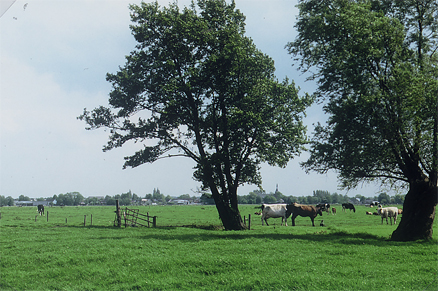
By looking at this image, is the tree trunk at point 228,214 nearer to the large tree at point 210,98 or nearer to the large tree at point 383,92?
the large tree at point 210,98

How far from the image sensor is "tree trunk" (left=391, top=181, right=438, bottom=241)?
21.7 meters

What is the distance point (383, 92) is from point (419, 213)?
7565 mm

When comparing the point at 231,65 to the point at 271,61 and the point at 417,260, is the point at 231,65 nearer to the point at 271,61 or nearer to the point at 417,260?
the point at 271,61

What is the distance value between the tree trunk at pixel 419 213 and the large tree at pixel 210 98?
41.4ft

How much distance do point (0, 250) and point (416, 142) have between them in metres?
23.3

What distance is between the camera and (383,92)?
21125 millimetres

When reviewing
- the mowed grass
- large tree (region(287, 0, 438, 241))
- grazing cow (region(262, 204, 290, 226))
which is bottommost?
the mowed grass

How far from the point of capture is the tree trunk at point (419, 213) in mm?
21672

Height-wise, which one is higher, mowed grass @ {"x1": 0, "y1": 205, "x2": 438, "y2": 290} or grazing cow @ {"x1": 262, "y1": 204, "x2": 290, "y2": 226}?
grazing cow @ {"x1": 262, "y1": 204, "x2": 290, "y2": 226}

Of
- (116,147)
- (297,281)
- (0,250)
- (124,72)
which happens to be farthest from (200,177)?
(297,281)

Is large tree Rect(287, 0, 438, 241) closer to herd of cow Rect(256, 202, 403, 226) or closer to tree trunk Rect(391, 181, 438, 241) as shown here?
tree trunk Rect(391, 181, 438, 241)

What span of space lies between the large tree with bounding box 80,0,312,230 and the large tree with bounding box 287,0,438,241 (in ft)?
29.4

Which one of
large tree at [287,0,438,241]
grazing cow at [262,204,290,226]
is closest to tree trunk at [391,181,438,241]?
large tree at [287,0,438,241]

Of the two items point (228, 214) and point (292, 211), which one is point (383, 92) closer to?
point (228, 214)
